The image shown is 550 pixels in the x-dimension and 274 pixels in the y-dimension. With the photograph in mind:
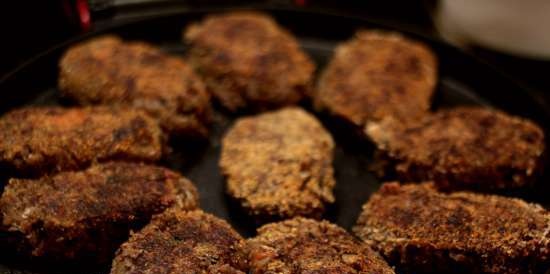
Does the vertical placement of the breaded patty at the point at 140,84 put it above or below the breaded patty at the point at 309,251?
above

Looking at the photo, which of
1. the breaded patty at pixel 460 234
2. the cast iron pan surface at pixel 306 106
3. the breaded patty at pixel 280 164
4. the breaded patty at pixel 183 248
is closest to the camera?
the breaded patty at pixel 183 248

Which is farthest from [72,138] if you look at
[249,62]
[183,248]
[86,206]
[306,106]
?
[306,106]

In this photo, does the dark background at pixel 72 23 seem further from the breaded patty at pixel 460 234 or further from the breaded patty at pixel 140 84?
the breaded patty at pixel 460 234

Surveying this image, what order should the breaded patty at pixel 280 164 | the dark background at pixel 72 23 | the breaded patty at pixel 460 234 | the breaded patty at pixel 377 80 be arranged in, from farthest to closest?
the dark background at pixel 72 23
the breaded patty at pixel 377 80
the breaded patty at pixel 280 164
the breaded patty at pixel 460 234

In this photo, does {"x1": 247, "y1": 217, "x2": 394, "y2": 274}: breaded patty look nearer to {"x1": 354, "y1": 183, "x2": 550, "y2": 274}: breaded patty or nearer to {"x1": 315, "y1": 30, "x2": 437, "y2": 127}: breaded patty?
{"x1": 354, "y1": 183, "x2": 550, "y2": 274}: breaded patty

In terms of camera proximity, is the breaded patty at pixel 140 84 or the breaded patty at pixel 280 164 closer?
the breaded patty at pixel 280 164

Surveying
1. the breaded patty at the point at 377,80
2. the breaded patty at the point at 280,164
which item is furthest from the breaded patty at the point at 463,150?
the breaded patty at the point at 280,164
